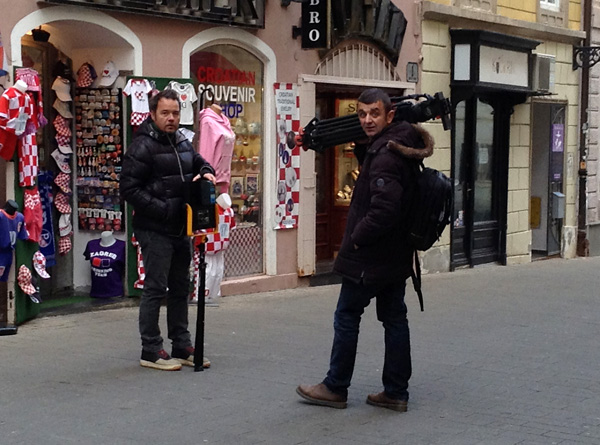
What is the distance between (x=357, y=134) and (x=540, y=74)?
32.7ft

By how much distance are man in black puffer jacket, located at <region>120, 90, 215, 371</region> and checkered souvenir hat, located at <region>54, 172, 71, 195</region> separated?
3.11 meters

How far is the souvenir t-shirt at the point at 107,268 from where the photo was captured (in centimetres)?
1043

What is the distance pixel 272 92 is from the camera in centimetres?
1209

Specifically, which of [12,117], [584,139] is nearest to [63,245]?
[12,117]

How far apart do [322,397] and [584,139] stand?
12.4 meters

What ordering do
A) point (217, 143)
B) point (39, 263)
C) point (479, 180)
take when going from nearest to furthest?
point (39, 263) → point (217, 143) → point (479, 180)

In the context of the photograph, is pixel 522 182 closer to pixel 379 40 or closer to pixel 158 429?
pixel 379 40

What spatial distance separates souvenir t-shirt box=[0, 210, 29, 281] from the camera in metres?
8.86

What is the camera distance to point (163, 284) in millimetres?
7547

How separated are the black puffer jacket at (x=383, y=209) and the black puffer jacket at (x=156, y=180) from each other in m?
1.46

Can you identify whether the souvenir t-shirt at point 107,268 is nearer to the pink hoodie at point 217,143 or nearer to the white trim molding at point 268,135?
the pink hoodie at point 217,143

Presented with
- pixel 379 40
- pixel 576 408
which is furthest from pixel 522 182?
pixel 576 408

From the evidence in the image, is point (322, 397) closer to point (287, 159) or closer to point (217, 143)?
point (217, 143)

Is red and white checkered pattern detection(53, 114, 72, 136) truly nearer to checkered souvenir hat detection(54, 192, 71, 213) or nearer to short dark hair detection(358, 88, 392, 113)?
checkered souvenir hat detection(54, 192, 71, 213)
